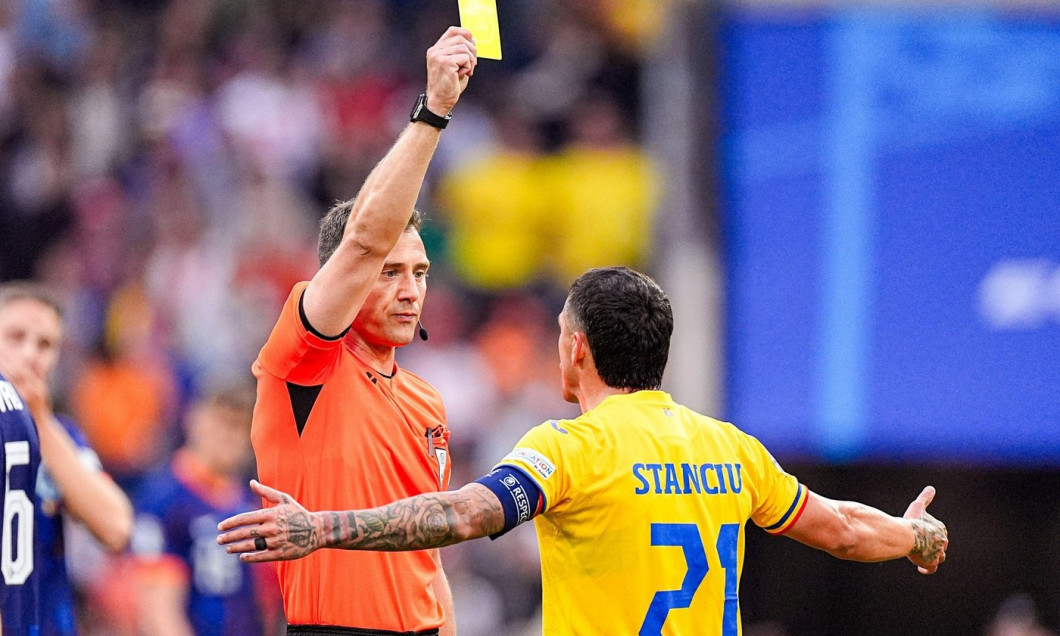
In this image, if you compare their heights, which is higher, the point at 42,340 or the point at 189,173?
the point at 189,173

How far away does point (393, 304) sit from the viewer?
4.79 metres

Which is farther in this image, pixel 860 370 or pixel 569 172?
pixel 569 172

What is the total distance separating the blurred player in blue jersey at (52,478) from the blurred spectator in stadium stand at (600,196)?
679cm

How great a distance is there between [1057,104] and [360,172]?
611 centimetres

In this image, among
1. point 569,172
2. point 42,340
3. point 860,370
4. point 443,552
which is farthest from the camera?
point 569,172

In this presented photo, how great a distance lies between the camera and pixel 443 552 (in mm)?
11664

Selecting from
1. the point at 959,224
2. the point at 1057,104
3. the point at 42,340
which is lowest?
the point at 42,340

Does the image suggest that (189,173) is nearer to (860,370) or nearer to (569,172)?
(569,172)

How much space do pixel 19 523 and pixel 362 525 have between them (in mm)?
2352

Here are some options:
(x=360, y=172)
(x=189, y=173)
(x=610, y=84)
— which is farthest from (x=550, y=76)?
(x=189, y=173)

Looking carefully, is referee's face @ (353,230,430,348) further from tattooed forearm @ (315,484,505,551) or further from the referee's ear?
tattooed forearm @ (315,484,505,551)

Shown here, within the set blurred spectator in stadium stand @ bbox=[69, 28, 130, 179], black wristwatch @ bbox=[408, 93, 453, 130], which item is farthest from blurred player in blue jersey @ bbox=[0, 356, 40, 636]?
blurred spectator in stadium stand @ bbox=[69, 28, 130, 179]

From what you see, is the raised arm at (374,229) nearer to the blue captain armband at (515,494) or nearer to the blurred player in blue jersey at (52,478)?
the blue captain armband at (515,494)

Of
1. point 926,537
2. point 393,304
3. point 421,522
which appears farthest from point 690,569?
point 393,304
